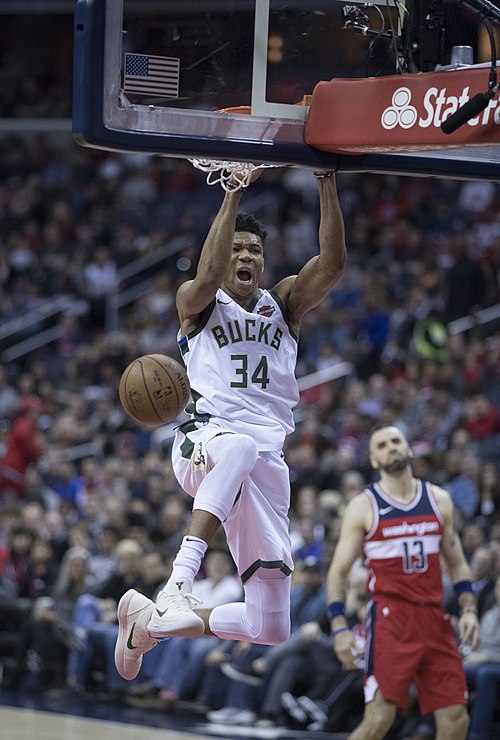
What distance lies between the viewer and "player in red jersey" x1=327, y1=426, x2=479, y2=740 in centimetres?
813

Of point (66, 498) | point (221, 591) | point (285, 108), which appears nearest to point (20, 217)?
point (66, 498)

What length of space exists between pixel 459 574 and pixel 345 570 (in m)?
0.70

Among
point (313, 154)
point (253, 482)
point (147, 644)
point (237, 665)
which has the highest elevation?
point (313, 154)

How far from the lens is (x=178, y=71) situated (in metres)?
6.25

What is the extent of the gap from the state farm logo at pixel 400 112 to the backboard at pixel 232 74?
0.41 ft

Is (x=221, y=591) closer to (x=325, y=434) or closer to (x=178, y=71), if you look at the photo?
→ (x=325, y=434)

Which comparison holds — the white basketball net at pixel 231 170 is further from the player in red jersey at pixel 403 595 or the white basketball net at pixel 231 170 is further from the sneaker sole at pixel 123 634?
the player in red jersey at pixel 403 595

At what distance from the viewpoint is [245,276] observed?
6.77 metres

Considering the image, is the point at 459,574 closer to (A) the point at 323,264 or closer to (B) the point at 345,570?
(B) the point at 345,570

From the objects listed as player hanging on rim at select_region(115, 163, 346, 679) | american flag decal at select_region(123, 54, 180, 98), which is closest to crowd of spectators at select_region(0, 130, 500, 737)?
player hanging on rim at select_region(115, 163, 346, 679)

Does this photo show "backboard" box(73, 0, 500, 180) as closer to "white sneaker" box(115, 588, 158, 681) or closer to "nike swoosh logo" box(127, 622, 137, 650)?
"white sneaker" box(115, 588, 158, 681)

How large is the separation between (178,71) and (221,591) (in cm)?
544

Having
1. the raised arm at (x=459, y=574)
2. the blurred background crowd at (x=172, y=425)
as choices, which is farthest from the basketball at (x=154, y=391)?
the blurred background crowd at (x=172, y=425)

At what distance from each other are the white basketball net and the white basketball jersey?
59 centimetres
